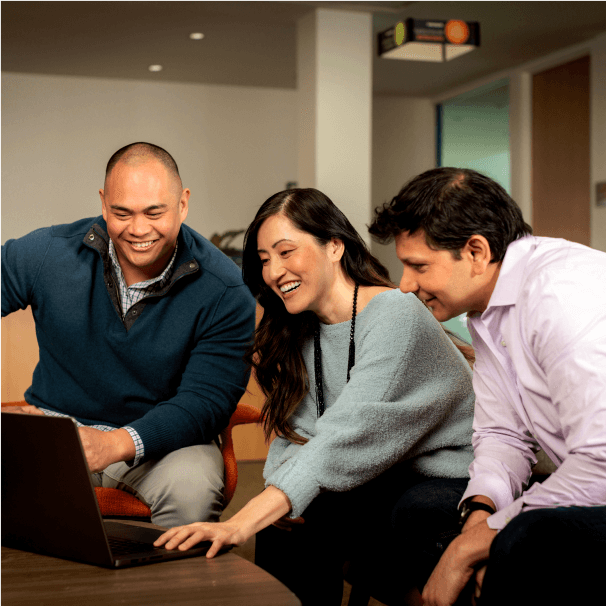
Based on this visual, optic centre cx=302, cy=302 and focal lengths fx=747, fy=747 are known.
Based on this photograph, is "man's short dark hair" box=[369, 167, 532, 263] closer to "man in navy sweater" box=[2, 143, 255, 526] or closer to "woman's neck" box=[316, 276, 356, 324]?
"woman's neck" box=[316, 276, 356, 324]

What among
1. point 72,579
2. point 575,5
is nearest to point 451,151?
point 575,5

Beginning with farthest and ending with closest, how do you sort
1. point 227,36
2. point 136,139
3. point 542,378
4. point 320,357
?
point 136,139, point 227,36, point 320,357, point 542,378

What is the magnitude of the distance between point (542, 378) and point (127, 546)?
2.39ft

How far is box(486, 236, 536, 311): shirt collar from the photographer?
129 cm

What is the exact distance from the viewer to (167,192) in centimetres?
193

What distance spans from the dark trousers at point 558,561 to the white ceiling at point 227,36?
495cm

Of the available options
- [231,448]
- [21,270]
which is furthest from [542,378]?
[21,270]

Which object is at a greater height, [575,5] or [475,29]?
[575,5]

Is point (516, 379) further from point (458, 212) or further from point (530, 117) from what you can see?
point (530, 117)

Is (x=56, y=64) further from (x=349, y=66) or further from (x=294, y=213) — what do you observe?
(x=294, y=213)

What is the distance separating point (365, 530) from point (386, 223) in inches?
26.4

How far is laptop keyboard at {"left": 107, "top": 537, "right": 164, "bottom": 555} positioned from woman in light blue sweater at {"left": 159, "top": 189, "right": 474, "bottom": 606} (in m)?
0.29

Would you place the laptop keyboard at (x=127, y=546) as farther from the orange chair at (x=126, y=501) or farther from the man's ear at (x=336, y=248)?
the man's ear at (x=336, y=248)

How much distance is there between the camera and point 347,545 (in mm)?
1635
